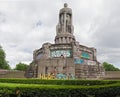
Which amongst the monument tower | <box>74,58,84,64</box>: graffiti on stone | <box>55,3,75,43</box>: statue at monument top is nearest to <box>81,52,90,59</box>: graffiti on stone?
the monument tower

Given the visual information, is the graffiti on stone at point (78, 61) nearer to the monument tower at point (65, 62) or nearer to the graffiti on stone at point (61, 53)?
the monument tower at point (65, 62)

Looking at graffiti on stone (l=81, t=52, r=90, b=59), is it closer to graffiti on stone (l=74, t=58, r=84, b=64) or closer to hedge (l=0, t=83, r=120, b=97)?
graffiti on stone (l=74, t=58, r=84, b=64)

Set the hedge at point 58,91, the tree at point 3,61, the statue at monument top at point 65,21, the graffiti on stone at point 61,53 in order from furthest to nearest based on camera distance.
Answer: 1. the tree at point 3,61
2. the statue at monument top at point 65,21
3. the graffiti on stone at point 61,53
4. the hedge at point 58,91

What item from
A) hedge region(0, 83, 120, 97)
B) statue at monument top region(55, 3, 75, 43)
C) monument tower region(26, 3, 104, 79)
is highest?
statue at monument top region(55, 3, 75, 43)

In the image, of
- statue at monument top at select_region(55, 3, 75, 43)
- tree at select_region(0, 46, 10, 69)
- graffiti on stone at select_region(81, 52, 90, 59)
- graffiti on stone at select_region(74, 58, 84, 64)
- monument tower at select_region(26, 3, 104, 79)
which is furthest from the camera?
tree at select_region(0, 46, 10, 69)

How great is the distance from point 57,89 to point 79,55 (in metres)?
23.7

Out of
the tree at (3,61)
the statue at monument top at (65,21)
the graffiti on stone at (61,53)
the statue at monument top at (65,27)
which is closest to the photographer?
the graffiti on stone at (61,53)

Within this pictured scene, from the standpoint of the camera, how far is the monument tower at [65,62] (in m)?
32.1

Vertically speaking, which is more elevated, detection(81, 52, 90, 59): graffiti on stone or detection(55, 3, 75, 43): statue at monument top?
detection(55, 3, 75, 43): statue at monument top

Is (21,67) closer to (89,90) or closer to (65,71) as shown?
(65,71)

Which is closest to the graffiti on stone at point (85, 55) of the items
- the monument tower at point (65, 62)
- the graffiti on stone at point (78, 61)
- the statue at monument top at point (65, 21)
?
the monument tower at point (65, 62)

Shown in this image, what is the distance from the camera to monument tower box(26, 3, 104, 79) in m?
32.1

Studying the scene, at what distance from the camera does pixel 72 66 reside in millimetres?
32250

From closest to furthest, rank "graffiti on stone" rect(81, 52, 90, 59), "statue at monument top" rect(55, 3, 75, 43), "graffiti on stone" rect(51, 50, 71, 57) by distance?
"graffiti on stone" rect(51, 50, 71, 57), "graffiti on stone" rect(81, 52, 90, 59), "statue at monument top" rect(55, 3, 75, 43)
